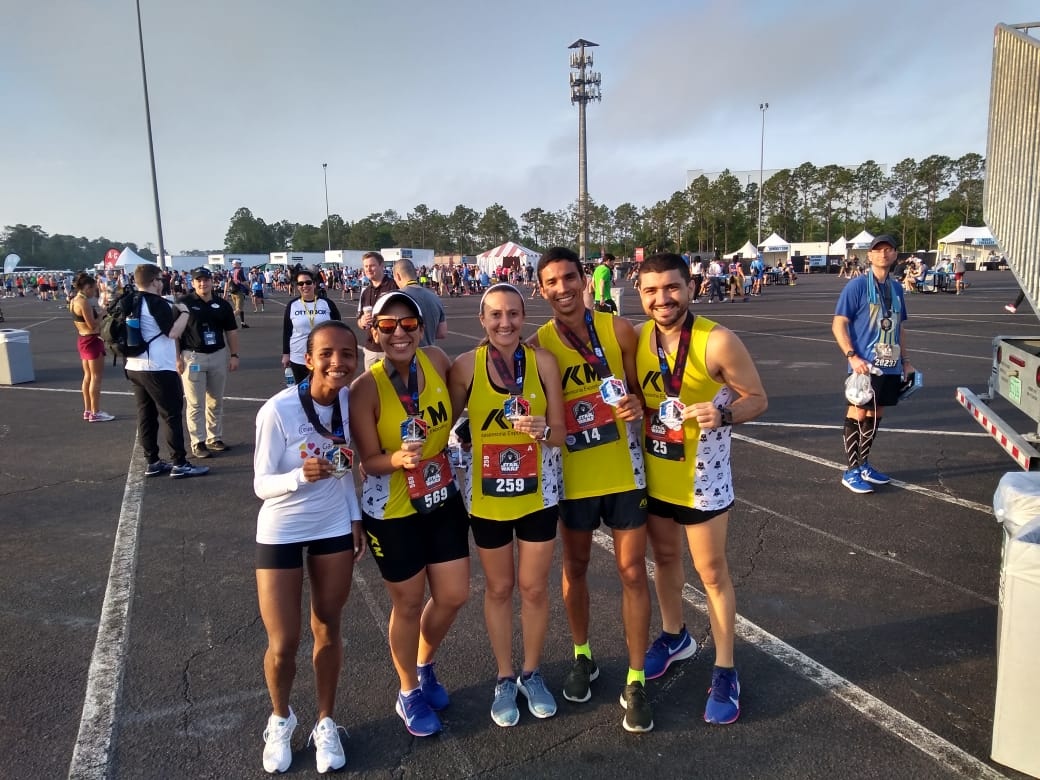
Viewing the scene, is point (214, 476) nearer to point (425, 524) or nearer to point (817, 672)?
point (425, 524)

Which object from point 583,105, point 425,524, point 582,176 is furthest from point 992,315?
point 583,105

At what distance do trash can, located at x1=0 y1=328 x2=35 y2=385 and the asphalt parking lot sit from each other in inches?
282

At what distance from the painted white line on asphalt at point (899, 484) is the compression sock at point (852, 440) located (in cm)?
39

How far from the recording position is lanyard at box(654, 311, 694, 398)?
2971 millimetres

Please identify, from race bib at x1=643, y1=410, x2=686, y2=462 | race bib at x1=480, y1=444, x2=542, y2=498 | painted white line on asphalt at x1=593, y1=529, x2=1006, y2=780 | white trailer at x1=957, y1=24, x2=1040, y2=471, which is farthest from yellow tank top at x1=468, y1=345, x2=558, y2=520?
white trailer at x1=957, y1=24, x2=1040, y2=471

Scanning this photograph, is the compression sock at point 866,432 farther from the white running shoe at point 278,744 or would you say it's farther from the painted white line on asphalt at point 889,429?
the white running shoe at point 278,744

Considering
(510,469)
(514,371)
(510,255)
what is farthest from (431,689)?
(510,255)

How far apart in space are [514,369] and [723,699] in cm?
176

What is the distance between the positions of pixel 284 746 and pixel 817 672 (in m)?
2.52

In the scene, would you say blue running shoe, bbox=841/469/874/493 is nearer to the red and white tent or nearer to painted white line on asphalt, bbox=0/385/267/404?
painted white line on asphalt, bbox=0/385/267/404

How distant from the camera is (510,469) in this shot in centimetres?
288

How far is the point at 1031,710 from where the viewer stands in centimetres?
252

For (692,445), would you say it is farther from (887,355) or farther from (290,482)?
(887,355)

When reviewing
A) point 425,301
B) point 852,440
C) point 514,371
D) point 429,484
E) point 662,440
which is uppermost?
point 425,301
